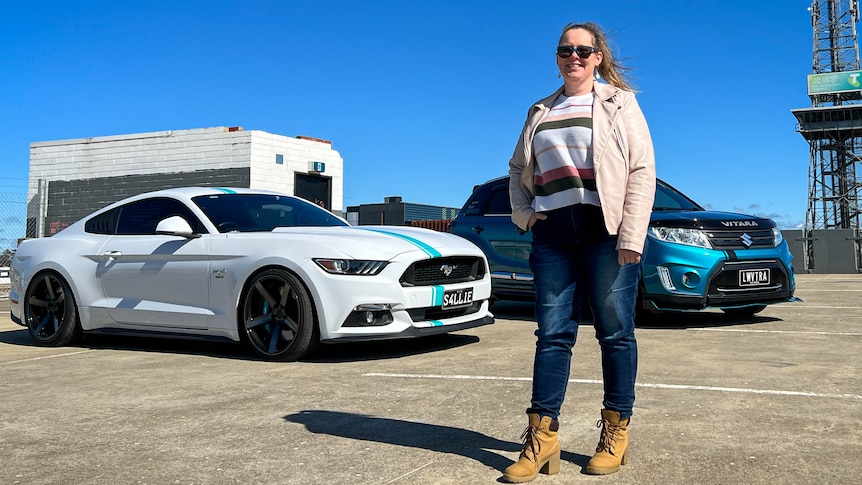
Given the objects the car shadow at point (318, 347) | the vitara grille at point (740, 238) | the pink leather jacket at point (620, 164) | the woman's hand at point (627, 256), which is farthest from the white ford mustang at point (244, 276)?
the woman's hand at point (627, 256)

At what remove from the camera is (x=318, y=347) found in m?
5.77

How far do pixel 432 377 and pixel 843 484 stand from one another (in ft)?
8.10

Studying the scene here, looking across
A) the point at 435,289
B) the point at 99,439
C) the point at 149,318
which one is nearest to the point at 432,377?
the point at 435,289

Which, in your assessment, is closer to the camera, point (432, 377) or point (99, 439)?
point (99, 439)

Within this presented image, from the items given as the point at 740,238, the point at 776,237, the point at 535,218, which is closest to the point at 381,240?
the point at 535,218

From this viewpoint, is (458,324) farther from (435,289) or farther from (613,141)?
(613,141)

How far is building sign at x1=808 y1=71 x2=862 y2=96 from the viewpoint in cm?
7938

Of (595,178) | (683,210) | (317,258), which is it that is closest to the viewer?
(595,178)

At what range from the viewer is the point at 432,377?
453cm

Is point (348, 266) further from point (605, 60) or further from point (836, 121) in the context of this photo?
point (836, 121)

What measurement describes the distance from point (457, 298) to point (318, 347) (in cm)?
113

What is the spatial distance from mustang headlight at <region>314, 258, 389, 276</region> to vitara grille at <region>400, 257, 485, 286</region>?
9.5 inches

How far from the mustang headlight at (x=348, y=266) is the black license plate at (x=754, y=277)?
3.68 metres

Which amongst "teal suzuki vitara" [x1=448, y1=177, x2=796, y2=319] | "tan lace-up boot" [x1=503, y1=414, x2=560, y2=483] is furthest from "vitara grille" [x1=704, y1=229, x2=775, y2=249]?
"tan lace-up boot" [x1=503, y1=414, x2=560, y2=483]
